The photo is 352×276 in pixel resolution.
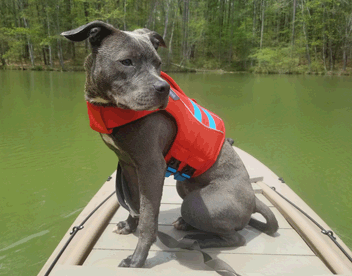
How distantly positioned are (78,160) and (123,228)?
3.83 metres

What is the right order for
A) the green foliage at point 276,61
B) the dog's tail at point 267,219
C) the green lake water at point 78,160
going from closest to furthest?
the dog's tail at point 267,219
the green lake water at point 78,160
the green foliage at point 276,61

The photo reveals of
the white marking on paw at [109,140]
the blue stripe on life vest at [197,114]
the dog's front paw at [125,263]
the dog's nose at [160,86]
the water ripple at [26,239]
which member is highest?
the dog's nose at [160,86]

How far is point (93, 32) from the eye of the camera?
1.61 metres

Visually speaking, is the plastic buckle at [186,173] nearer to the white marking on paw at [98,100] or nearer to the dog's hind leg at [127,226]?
the dog's hind leg at [127,226]

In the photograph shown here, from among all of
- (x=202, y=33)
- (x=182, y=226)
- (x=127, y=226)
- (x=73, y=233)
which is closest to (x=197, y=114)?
(x=182, y=226)

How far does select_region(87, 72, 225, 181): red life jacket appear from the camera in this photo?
1735 millimetres

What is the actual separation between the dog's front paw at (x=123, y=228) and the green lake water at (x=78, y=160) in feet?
4.23

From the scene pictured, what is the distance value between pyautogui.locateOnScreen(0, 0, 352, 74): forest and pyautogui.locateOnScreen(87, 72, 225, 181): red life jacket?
30859 millimetres

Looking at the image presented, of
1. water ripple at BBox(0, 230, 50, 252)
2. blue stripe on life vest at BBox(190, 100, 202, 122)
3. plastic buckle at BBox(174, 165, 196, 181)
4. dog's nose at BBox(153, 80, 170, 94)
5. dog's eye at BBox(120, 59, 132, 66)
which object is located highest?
dog's eye at BBox(120, 59, 132, 66)

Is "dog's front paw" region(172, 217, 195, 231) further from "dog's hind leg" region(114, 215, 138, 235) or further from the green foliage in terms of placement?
the green foliage

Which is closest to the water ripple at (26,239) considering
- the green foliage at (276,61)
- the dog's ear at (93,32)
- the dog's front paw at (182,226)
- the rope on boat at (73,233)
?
the rope on boat at (73,233)

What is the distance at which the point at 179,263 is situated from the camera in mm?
2016

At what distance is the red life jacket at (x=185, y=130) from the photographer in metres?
1.74

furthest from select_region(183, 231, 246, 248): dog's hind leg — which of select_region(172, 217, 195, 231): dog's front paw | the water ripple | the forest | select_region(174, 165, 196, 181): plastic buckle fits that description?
the forest
